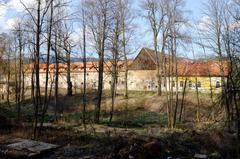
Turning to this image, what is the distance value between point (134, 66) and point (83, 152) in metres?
42.3

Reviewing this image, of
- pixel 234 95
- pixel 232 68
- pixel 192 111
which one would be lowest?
pixel 192 111

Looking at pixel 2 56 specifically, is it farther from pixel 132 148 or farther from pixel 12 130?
pixel 132 148

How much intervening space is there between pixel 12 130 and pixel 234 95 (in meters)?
12.0

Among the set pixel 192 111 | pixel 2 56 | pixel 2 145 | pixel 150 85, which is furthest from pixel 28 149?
pixel 150 85

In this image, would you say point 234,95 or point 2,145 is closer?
point 234,95

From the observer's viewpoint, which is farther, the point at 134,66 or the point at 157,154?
the point at 134,66

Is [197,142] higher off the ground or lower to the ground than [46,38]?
lower

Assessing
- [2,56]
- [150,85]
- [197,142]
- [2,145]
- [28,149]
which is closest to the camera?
[28,149]

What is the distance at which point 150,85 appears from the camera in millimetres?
50906

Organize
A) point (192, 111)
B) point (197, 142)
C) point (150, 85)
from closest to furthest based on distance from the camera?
point (197, 142) < point (192, 111) < point (150, 85)

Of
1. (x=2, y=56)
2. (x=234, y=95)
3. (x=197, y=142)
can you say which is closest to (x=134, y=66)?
(x=2, y=56)

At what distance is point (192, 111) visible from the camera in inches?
1271

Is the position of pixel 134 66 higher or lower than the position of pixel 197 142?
higher

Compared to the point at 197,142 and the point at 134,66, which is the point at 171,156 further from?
the point at 134,66
